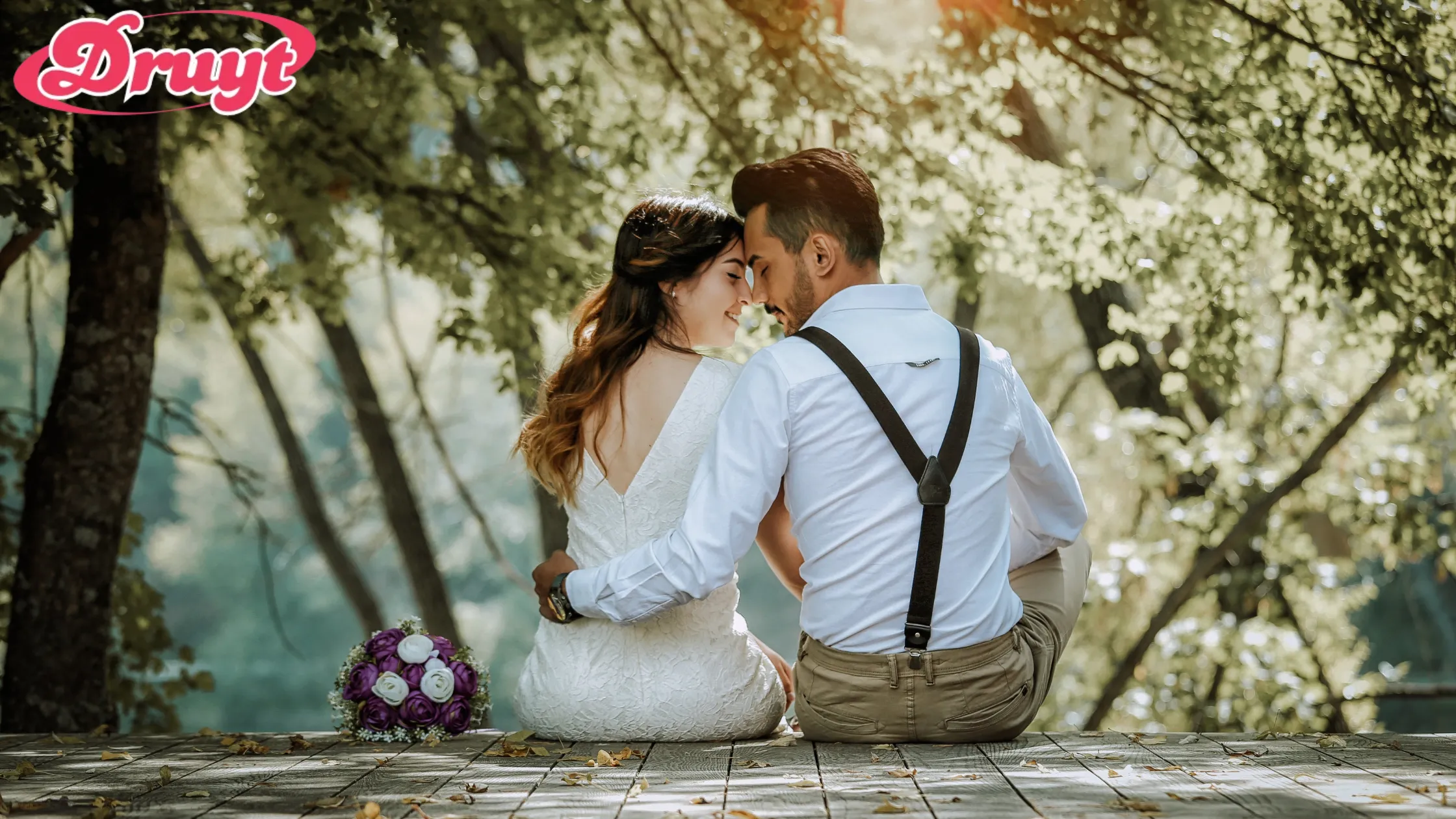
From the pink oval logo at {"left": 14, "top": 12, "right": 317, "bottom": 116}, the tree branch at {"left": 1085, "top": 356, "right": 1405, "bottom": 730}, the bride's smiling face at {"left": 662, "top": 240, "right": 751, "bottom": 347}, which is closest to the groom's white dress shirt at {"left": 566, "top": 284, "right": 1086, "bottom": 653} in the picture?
the bride's smiling face at {"left": 662, "top": 240, "right": 751, "bottom": 347}

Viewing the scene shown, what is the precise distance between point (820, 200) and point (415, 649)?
63.1 inches

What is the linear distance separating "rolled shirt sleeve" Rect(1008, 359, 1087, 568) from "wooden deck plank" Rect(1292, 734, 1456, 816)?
0.76m

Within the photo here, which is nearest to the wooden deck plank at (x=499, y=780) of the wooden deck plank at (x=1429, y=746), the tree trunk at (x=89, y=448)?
the wooden deck plank at (x=1429, y=746)

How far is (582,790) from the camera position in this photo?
2.75 m

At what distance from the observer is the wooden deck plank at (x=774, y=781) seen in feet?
8.11

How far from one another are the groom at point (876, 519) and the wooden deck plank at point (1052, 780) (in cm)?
10

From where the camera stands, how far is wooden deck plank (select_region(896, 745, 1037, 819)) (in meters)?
2.44

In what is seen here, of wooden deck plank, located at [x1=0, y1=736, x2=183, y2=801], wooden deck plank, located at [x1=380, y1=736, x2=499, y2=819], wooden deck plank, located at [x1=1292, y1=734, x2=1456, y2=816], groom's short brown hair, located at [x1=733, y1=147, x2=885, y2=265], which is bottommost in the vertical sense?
wooden deck plank, located at [x1=1292, y1=734, x2=1456, y2=816]

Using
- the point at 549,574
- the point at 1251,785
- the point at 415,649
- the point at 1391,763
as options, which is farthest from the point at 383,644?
the point at 1391,763

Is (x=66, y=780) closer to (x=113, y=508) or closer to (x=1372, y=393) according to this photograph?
(x=113, y=508)

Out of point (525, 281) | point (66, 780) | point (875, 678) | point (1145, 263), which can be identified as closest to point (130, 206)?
point (525, 281)

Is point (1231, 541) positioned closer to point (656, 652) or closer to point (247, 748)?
point (656, 652)

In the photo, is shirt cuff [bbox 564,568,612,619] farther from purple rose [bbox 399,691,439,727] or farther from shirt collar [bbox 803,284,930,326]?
shirt collar [bbox 803,284,930,326]

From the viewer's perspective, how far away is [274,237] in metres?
7.76
